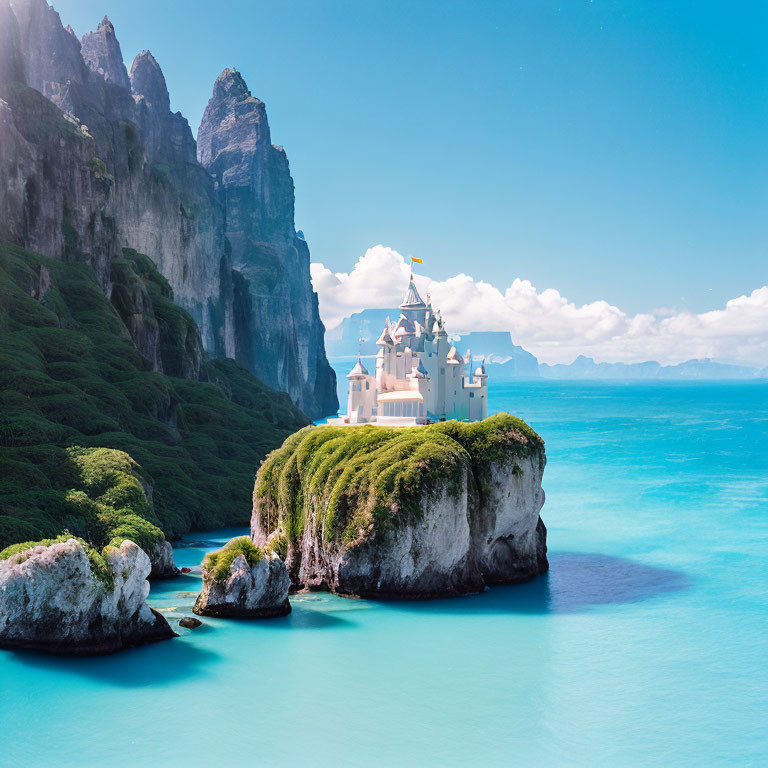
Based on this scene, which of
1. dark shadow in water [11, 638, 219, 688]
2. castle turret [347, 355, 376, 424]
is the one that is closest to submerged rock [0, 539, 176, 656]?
dark shadow in water [11, 638, 219, 688]

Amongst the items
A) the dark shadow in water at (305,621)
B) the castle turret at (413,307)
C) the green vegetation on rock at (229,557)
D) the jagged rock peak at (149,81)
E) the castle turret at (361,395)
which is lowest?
the dark shadow in water at (305,621)

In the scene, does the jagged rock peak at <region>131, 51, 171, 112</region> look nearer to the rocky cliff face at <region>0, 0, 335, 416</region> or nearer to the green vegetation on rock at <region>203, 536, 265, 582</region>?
the rocky cliff face at <region>0, 0, 335, 416</region>

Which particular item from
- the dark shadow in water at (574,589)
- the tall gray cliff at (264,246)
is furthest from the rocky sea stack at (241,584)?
the tall gray cliff at (264,246)

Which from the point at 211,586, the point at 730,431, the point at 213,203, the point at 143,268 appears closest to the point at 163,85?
the point at 213,203

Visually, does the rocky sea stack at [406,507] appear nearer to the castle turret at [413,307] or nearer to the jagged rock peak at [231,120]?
the castle turret at [413,307]

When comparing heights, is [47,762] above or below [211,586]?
below

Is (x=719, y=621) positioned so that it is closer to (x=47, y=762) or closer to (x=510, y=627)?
(x=510, y=627)
